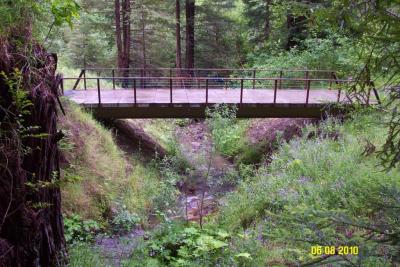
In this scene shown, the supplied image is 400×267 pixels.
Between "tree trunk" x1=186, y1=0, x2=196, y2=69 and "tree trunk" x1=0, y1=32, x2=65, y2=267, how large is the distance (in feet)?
62.7

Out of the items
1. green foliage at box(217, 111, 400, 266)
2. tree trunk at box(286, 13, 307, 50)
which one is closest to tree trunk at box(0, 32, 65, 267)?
green foliage at box(217, 111, 400, 266)

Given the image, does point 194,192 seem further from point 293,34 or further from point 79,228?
point 293,34

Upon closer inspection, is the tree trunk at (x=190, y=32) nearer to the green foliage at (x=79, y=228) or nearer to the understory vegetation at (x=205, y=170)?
the understory vegetation at (x=205, y=170)

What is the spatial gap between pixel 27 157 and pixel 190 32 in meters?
20.0

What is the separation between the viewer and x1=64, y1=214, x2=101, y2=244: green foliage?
6.20 m

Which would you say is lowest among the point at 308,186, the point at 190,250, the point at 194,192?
the point at 194,192

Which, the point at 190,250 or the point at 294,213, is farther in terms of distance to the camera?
the point at 190,250

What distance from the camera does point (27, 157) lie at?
3434mm

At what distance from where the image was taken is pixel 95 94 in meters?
13.0

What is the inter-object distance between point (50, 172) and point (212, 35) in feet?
71.7

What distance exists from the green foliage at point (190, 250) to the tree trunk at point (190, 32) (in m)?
17.1

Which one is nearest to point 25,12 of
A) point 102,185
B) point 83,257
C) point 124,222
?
point 83,257

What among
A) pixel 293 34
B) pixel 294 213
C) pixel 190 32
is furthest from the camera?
pixel 190 32

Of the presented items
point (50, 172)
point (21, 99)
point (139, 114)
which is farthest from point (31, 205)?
point (139, 114)
